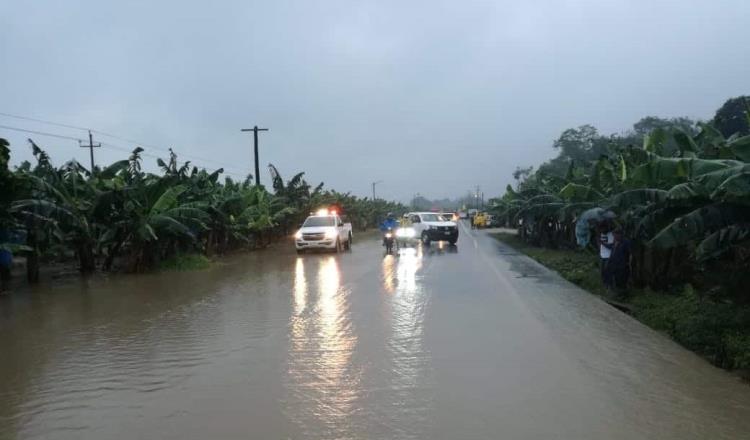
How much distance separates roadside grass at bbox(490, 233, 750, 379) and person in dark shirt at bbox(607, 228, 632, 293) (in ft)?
0.97

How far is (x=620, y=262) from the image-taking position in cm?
1223

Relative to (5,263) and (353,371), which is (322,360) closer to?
(353,371)

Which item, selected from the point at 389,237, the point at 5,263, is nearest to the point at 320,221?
the point at 389,237

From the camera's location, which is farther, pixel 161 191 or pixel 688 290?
pixel 161 191

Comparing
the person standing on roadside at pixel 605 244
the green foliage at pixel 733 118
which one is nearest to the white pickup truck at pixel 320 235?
the person standing on roadside at pixel 605 244

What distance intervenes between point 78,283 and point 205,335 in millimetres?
8815

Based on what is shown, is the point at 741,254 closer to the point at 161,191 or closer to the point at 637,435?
the point at 637,435

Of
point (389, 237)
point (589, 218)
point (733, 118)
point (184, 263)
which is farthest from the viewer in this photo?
point (733, 118)

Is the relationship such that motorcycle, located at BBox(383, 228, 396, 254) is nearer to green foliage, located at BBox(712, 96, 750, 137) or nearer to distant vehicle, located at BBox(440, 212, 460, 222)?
distant vehicle, located at BBox(440, 212, 460, 222)

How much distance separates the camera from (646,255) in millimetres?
13398

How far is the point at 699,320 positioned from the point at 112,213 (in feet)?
50.3

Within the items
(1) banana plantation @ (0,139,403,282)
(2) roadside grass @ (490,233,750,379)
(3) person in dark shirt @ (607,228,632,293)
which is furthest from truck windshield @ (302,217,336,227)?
(3) person in dark shirt @ (607,228,632,293)

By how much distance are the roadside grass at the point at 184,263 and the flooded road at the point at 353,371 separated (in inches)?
252

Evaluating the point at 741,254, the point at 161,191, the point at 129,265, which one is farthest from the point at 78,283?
the point at 741,254
